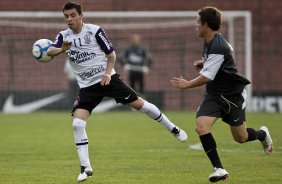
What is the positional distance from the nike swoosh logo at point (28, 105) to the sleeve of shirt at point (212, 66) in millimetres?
16131

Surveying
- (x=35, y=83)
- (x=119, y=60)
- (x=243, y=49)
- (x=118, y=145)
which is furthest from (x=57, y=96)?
(x=118, y=145)

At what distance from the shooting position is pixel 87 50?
372 inches

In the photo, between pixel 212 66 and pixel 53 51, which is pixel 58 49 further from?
pixel 212 66

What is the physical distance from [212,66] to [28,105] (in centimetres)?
1634

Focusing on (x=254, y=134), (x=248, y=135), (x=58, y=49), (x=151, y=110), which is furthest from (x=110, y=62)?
(x=254, y=134)

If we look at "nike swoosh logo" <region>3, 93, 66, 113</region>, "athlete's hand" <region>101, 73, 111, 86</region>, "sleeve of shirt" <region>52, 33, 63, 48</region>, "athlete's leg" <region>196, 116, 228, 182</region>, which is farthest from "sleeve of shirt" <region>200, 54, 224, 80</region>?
"nike swoosh logo" <region>3, 93, 66, 113</region>

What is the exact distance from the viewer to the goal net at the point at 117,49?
23.9 meters

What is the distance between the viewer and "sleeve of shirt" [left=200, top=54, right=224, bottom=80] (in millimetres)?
8500

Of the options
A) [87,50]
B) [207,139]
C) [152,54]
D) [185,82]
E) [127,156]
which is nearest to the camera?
[185,82]

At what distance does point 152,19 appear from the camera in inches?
993

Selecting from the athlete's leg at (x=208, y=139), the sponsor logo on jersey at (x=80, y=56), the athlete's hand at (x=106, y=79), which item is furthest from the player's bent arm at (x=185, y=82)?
the sponsor logo on jersey at (x=80, y=56)

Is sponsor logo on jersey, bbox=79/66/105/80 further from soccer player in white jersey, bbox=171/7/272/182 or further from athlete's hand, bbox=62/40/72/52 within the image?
soccer player in white jersey, bbox=171/7/272/182

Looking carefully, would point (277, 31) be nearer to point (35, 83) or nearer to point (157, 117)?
point (35, 83)

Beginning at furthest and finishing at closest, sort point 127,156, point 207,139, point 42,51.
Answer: point 127,156
point 42,51
point 207,139
